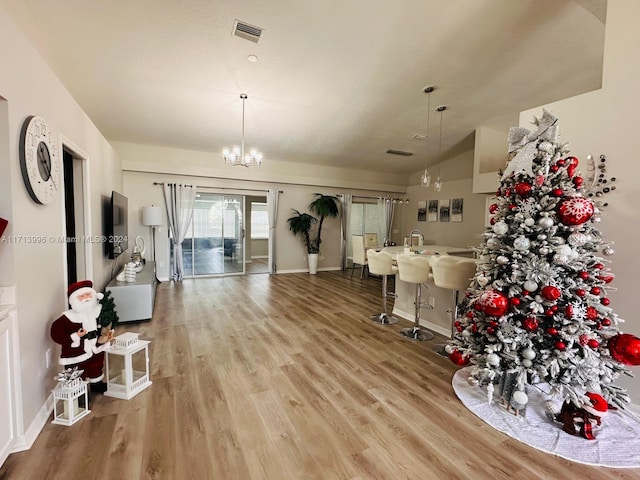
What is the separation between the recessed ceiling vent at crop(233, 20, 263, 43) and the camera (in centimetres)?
299

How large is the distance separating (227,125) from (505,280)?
513 centimetres

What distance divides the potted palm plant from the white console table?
13.6ft

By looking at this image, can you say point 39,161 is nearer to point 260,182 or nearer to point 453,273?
point 453,273

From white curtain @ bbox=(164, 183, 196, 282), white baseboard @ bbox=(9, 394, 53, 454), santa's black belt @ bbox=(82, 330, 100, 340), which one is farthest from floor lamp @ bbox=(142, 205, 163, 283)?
white baseboard @ bbox=(9, 394, 53, 454)

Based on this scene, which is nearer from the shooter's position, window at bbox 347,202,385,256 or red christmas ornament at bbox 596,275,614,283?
red christmas ornament at bbox 596,275,614,283

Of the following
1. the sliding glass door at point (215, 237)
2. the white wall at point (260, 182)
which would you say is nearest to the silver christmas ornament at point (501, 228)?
the white wall at point (260, 182)

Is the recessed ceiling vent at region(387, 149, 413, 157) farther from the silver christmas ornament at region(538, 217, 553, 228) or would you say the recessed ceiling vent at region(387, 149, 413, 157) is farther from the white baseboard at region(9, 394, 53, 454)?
the white baseboard at region(9, 394, 53, 454)

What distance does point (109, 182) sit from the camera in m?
4.37

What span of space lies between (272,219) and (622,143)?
6.31 metres

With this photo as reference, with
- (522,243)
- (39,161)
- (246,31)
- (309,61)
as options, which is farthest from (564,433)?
(246,31)

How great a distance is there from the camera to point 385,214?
345 inches

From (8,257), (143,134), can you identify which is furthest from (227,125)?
(8,257)

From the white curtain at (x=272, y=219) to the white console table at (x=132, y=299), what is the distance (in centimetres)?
372

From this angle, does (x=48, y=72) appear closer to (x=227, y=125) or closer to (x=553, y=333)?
(x=227, y=125)
